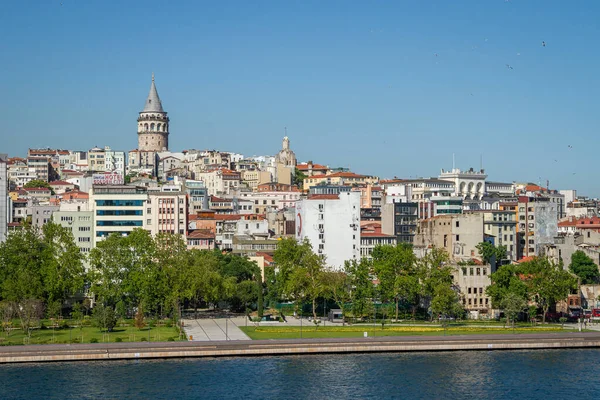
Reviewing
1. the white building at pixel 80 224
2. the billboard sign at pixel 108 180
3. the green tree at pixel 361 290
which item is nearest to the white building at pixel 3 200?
the white building at pixel 80 224

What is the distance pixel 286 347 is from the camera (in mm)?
67062

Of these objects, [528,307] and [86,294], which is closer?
[528,307]

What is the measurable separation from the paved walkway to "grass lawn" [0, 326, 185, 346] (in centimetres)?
129

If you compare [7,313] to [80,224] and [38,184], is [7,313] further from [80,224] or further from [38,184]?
[38,184]

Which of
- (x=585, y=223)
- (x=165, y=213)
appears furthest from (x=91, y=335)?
(x=585, y=223)

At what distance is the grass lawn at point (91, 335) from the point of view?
231 feet

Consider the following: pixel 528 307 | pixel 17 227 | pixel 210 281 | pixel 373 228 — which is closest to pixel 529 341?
pixel 528 307

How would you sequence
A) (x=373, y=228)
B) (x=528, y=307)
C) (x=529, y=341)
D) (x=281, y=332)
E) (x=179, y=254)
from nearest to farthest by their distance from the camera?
1. (x=529, y=341)
2. (x=281, y=332)
3. (x=528, y=307)
4. (x=179, y=254)
5. (x=373, y=228)

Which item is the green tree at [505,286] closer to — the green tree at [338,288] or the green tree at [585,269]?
the green tree at [338,288]

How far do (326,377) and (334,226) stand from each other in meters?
45.7

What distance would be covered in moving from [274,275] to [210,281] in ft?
35.6

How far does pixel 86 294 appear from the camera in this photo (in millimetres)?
93188

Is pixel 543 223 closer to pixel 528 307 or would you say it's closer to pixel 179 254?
pixel 528 307

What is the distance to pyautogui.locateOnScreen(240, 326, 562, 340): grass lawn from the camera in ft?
240
